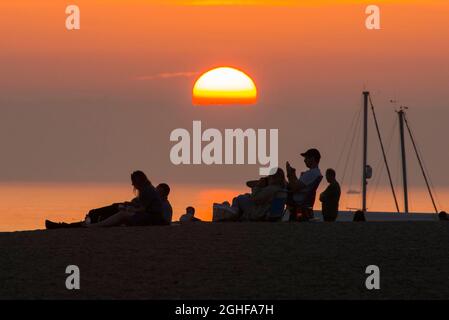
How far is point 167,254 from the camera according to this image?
631 inches

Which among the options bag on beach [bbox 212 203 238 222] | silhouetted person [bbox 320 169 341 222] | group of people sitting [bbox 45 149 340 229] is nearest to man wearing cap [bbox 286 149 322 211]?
group of people sitting [bbox 45 149 340 229]

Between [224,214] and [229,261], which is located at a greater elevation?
[224,214]

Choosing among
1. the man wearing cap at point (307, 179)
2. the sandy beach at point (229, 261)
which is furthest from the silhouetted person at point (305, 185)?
the sandy beach at point (229, 261)

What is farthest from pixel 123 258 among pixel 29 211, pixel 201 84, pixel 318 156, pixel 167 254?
pixel 29 211

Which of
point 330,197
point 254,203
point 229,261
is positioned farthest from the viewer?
point 330,197

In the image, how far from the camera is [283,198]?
2162 centimetres

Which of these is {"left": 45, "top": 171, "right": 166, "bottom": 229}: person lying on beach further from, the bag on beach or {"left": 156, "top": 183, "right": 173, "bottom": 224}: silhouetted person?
the bag on beach

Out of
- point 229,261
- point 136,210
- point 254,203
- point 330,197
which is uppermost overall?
point 330,197

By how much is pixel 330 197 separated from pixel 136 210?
3.58 m

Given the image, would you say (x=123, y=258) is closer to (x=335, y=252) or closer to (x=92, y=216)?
(x=335, y=252)

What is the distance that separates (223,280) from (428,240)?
14.9 ft

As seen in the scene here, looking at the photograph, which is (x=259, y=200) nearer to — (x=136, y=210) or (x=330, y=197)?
(x=330, y=197)

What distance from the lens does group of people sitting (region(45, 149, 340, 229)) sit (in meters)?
20.2

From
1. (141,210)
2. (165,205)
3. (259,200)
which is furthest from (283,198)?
(141,210)
